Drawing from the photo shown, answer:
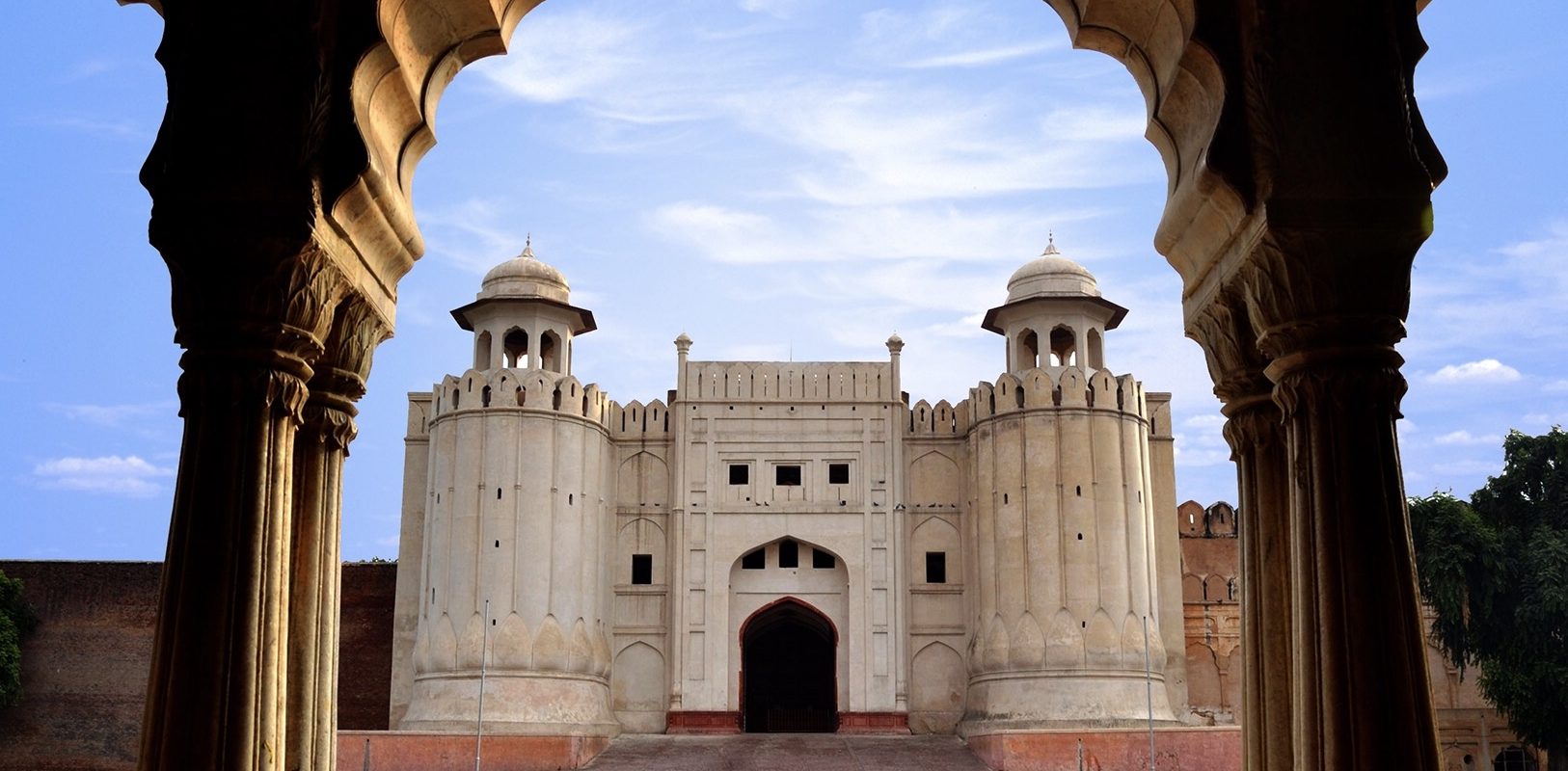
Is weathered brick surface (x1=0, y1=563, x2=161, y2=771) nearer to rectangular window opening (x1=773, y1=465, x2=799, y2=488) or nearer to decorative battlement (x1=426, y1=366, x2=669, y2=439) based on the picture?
decorative battlement (x1=426, y1=366, x2=669, y2=439)

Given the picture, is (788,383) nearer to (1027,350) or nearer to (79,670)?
(1027,350)

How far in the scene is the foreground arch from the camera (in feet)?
12.3

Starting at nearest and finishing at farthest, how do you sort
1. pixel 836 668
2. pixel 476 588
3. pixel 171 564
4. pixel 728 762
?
pixel 171 564, pixel 728 762, pixel 476 588, pixel 836 668

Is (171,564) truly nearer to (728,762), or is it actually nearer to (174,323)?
(174,323)

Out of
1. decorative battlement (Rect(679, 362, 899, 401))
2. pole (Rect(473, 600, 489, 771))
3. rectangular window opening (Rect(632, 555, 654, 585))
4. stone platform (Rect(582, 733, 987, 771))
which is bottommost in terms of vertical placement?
stone platform (Rect(582, 733, 987, 771))

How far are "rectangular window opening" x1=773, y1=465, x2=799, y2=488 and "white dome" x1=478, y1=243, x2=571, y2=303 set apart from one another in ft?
17.5

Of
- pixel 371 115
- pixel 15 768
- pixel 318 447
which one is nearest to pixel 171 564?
pixel 318 447

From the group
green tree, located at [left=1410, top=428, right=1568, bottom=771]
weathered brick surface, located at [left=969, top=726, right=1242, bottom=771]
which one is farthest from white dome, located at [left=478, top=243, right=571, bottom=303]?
green tree, located at [left=1410, top=428, right=1568, bottom=771]

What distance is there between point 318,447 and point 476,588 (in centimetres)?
2265

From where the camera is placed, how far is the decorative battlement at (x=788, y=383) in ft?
96.0

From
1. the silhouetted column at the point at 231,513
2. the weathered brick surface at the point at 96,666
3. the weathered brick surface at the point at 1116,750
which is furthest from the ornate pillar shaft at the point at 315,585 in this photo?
the weathered brick surface at the point at 96,666

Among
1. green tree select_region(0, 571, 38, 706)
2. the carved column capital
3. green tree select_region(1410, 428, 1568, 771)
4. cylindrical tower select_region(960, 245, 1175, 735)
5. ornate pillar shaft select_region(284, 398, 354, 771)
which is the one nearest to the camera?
ornate pillar shaft select_region(284, 398, 354, 771)

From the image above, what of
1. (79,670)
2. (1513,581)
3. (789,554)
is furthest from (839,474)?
(79,670)

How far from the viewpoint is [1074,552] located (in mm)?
26656
